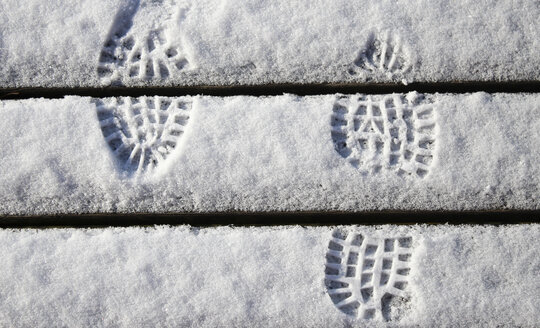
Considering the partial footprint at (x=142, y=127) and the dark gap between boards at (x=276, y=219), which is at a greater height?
the partial footprint at (x=142, y=127)

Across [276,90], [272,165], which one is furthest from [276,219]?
[276,90]

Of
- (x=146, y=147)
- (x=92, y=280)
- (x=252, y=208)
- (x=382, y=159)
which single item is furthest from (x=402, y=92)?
(x=92, y=280)

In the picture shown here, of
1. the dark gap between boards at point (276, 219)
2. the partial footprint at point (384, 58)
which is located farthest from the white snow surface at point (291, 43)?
the dark gap between boards at point (276, 219)

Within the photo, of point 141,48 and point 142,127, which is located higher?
point 141,48

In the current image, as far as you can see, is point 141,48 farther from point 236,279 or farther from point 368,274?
point 368,274

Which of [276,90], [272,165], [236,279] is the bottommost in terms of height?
[236,279]

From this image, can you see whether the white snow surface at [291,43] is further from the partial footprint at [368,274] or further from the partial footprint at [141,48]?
the partial footprint at [368,274]
